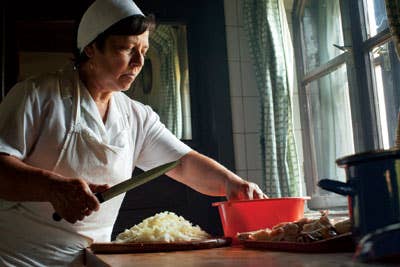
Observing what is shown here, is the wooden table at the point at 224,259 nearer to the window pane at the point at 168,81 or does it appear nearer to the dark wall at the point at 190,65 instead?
the dark wall at the point at 190,65

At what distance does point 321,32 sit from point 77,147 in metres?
1.96

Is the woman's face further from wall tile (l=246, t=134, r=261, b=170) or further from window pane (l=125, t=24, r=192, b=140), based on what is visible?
wall tile (l=246, t=134, r=261, b=170)

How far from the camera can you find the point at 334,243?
1.04 metres

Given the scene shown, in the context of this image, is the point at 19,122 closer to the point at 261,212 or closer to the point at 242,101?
the point at 261,212

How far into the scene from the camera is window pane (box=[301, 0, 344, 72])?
112 inches

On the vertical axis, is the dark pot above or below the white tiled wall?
below

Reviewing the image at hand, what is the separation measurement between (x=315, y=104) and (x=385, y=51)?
32.1 inches

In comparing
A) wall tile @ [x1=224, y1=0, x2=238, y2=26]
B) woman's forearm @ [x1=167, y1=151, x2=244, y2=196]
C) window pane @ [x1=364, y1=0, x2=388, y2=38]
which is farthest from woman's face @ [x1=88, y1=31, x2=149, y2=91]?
wall tile @ [x1=224, y1=0, x2=238, y2=26]

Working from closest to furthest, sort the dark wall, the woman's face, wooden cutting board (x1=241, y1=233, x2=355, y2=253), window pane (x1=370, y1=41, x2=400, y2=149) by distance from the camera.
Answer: wooden cutting board (x1=241, y1=233, x2=355, y2=253)
the woman's face
window pane (x1=370, y1=41, x2=400, y2=149)
the dark wall

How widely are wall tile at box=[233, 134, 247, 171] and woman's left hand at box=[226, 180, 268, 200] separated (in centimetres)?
145

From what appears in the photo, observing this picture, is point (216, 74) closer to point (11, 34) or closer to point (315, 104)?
point (315, 104)

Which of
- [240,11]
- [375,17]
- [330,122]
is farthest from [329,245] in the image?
[240,11]

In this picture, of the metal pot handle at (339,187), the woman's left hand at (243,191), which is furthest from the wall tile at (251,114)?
the metal pot handle at (339,187)

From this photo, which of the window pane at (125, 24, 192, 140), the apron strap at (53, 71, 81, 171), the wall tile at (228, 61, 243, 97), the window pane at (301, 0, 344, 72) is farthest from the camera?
the wall tile at (228, 61, 243, 97)
